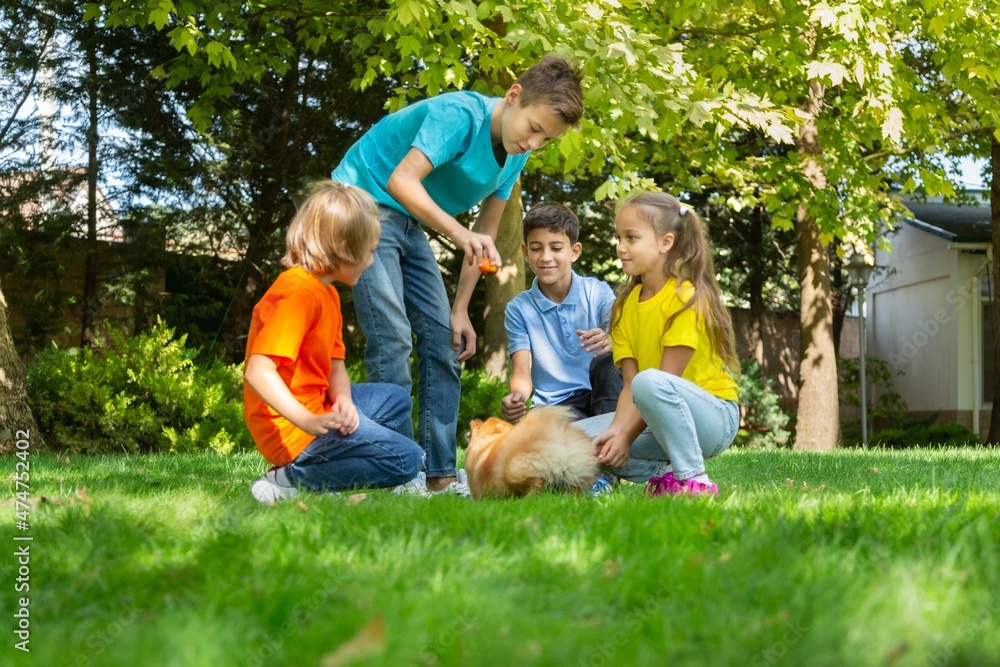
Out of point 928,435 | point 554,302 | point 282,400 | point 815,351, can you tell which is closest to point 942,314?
point 928,435

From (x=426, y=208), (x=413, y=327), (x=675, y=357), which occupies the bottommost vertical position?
(x=675, y=357)

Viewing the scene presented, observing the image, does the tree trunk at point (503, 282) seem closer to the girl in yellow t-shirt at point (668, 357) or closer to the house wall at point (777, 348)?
the girl in yellow t-shirt at point (668, 357)

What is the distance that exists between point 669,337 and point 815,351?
1031 centimetres

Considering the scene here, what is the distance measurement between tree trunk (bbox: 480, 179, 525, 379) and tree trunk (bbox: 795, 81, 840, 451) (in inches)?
194

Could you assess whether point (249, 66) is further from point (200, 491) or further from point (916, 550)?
point (916, 550)

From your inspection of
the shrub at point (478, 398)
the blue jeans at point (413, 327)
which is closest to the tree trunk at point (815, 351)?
the shrub at point (478, 398)

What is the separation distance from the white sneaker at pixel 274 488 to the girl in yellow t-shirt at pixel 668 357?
4.41 ft

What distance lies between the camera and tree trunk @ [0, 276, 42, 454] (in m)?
7.95

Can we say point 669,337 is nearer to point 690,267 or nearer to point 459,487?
point 690,267

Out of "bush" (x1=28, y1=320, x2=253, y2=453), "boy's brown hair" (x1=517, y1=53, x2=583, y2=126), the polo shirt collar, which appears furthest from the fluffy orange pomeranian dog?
"bush" (x1=28, y1=320, x2=253, y2=453)

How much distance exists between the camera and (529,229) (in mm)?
5227

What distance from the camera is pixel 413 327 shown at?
486 centimetres

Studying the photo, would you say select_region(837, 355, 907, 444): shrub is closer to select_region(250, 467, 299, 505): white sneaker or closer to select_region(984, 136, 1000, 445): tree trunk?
select_region(984, 136, 1000, 445): tree trunk

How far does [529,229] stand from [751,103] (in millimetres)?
4026
